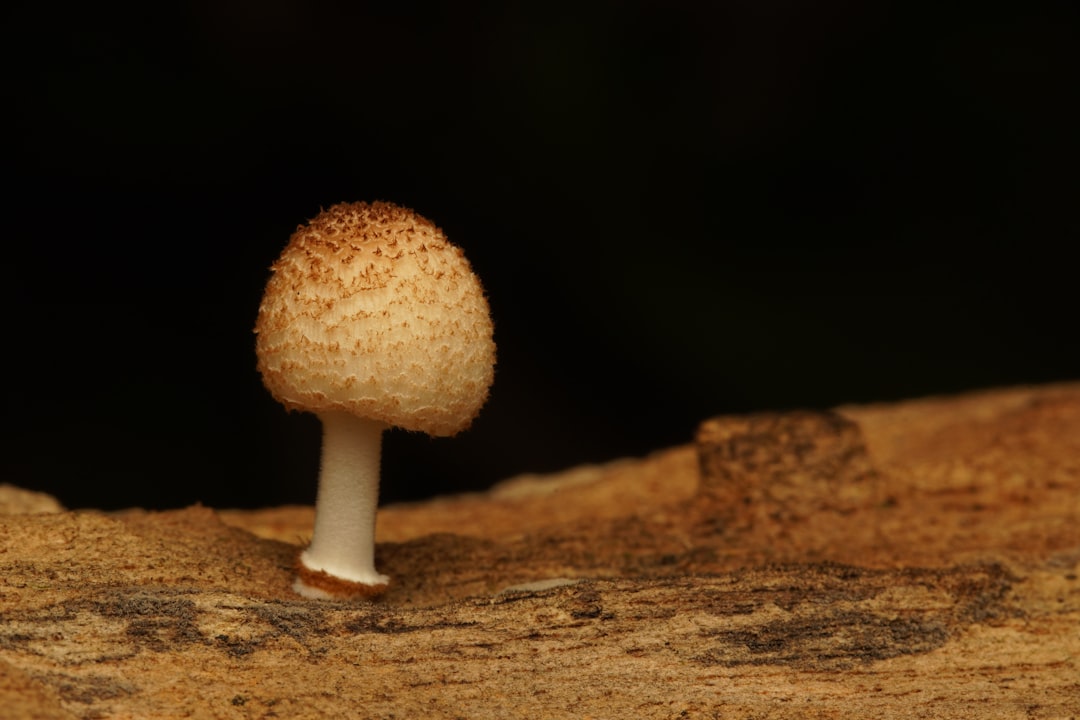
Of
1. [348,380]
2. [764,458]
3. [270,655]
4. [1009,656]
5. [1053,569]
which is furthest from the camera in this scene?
[764,458]

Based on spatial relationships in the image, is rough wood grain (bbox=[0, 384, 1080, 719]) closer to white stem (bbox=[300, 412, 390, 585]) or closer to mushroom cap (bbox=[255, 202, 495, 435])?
white stem (bbox=[300, 412, 390, 585])

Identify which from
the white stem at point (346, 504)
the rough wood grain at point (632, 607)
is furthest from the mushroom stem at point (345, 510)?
the rough wood grain at point (632, 607)

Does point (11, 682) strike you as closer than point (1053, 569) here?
Yes

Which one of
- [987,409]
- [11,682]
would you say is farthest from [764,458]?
[11,682]

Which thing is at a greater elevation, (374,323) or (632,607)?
(374,323)

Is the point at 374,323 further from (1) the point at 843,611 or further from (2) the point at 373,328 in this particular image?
(1) the point at 843,611

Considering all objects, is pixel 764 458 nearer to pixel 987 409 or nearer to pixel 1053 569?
pixel 1053 569

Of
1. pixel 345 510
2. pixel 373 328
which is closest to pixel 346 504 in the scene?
pixel 345 510

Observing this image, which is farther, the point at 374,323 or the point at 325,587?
the point at 325,587
